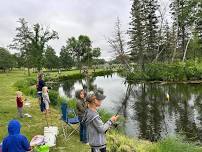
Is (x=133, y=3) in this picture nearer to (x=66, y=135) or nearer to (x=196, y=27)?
(x=196, y=27)

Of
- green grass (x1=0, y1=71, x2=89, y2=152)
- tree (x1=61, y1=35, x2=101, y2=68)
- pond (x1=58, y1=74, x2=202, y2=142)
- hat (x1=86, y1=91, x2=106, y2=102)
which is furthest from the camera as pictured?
tree (x1=61, y1=35, x2=101, y2=68)

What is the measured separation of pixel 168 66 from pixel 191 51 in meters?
31.8

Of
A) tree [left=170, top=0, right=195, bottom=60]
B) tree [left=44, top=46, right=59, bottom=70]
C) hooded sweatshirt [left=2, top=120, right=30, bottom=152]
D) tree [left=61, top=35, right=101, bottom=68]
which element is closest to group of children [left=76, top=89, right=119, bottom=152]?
hooded sweatshirt [left=2, top=120, right=30, bottom=152]

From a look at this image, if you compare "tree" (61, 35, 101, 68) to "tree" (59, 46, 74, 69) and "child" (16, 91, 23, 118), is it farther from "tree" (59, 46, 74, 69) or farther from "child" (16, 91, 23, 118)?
"child" (16, 91, 23, 118)

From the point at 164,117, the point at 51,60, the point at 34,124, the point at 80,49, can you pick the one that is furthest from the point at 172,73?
the point at 80,49

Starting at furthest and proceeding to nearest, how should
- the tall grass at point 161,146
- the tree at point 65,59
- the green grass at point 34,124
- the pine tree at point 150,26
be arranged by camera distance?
1. the tree at point 65,59
2. the pine tree at point 150,26
3. the green grass at point 34,124
4. the tall grass at point 161,146

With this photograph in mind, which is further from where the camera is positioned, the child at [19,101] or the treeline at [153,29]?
the treeline at [153,29]

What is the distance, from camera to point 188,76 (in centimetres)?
4666

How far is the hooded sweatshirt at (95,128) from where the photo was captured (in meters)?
6.42

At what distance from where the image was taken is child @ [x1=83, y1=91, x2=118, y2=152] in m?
6.32

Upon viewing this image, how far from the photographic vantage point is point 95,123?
6.45 m

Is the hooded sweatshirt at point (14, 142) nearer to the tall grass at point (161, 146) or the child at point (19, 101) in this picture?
the tall grass at point (161, 146)

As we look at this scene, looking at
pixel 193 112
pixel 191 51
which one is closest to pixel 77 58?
pixel 191 51

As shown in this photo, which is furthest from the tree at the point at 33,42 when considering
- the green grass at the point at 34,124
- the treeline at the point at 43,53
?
the green grass at the point at 34,124
